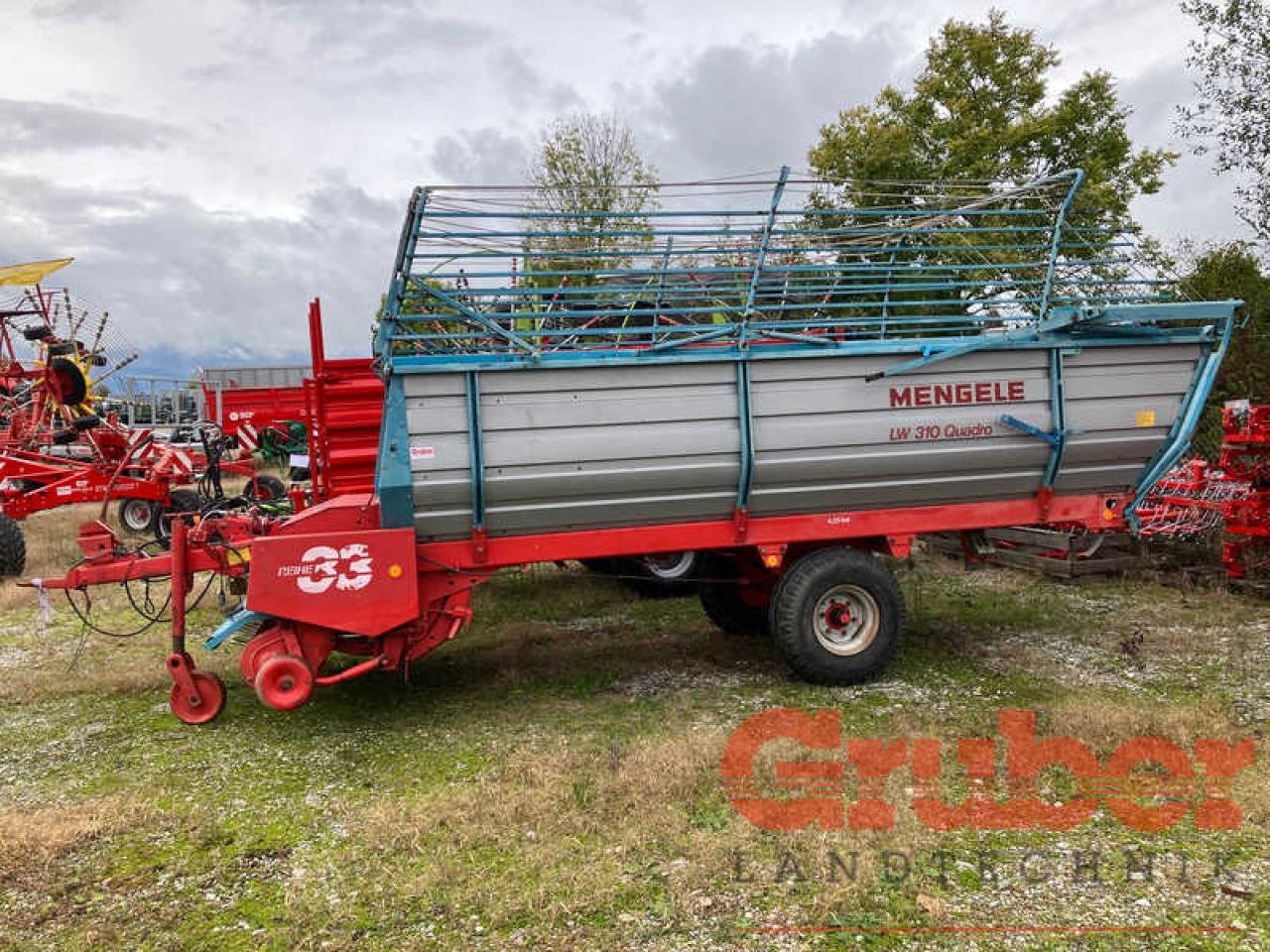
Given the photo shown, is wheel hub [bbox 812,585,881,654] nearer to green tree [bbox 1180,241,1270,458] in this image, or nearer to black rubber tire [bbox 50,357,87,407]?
green tree [bbox 1180,241,1270,458]

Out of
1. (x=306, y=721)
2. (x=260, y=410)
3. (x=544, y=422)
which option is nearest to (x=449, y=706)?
(x=306, y=721)

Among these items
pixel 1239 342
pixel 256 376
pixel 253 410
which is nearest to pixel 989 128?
pixel 1239 342

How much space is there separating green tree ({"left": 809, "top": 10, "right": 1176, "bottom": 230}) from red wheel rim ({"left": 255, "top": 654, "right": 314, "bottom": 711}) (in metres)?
19.7

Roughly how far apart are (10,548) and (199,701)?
5971mm

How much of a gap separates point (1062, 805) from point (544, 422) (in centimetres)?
325

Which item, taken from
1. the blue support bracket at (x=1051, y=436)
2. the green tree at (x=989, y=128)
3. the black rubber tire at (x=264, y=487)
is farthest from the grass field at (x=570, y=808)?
the green tree at (x=989, y=128)

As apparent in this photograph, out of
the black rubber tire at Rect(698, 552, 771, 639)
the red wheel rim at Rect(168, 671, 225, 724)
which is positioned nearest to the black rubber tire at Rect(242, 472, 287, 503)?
the red wheel rim at Rect(168, 671, 225, 724)

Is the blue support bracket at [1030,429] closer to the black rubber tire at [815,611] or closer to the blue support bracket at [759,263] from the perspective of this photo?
the black rubber tire at [815,611]

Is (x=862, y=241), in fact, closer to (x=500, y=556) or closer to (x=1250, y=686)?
(x=500, y=556)

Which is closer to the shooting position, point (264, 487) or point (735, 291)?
point (735, 291)

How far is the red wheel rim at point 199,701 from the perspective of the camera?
553cm

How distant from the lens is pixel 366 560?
523 centimetres

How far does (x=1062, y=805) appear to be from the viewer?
14.2 ft

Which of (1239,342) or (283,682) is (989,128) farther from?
(283,682)
